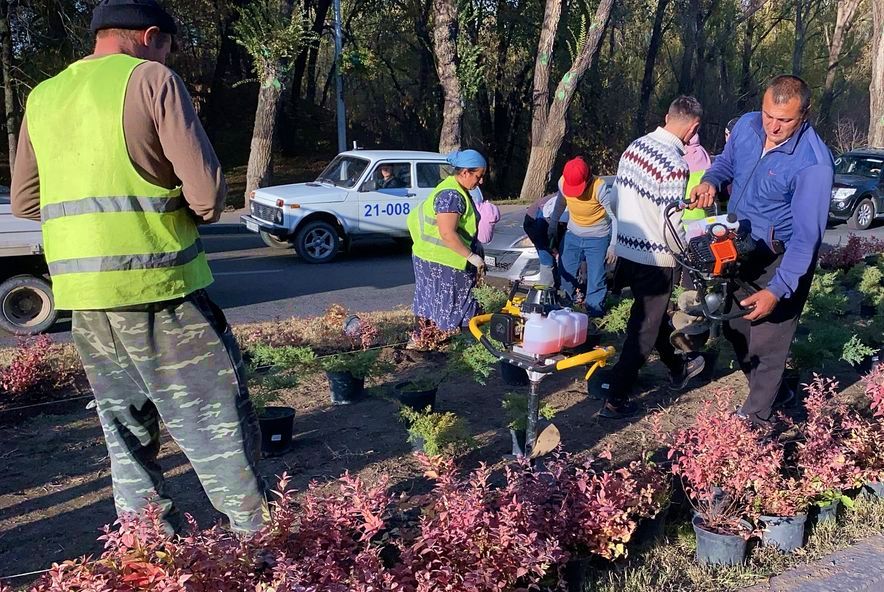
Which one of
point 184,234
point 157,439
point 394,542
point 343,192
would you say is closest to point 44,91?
point 184,234

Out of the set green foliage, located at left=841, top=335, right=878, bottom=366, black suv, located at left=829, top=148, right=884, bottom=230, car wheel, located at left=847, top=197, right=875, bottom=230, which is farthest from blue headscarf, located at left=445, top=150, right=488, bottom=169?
car wheel, located at left=847, top=197, right=875, bottom=230

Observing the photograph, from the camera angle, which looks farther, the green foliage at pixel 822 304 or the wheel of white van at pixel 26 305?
the wheel of white van at pixel 26 305

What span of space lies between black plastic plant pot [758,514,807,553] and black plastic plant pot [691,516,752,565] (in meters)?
0.18

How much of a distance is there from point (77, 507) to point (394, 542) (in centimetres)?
180

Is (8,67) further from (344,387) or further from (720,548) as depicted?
(720,548)

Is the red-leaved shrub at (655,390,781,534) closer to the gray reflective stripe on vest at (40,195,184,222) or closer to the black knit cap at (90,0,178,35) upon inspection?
the gray reflective stripe on vest at (40,195,184,222)

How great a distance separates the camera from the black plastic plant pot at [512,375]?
5543 mm

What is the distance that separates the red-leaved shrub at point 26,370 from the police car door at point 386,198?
7.59 m

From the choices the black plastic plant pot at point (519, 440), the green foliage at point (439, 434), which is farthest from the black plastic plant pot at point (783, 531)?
the green foliage at point (439, 434)

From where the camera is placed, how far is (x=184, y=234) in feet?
8.58

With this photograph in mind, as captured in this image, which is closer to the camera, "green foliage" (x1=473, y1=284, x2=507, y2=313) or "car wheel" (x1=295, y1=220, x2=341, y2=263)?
"green foliage" (x1=473, y1=284, x2=507, y2=313)

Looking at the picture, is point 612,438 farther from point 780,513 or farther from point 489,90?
point 489,90

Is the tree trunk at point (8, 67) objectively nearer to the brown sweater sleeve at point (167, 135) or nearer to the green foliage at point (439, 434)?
the green foliage at point (439, 434)

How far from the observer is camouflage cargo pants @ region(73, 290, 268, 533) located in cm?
262
